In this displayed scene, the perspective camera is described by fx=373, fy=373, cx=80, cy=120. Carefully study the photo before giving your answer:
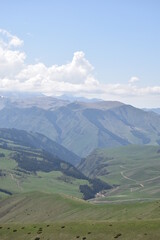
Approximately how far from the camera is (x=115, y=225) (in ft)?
268

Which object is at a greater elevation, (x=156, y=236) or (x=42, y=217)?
(x=156, y=236)

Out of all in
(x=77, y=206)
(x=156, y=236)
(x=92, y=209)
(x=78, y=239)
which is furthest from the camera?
(x=77, y=206)

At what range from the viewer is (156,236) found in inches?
2699

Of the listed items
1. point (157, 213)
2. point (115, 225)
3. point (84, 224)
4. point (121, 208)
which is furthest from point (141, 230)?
point (121, 208)

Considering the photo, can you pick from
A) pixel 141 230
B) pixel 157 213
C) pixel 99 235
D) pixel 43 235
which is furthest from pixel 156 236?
pixel 157 213

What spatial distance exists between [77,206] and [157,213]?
87.9 m

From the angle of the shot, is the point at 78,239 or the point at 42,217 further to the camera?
the point at 42,217

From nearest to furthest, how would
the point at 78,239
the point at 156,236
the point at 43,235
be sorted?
the point at 156,236
the point at 78,239
the point at 43,235

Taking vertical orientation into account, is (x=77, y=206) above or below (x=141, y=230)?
below

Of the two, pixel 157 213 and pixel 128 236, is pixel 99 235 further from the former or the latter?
pixel 157 213

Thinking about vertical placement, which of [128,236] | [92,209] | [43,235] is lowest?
[92,209]

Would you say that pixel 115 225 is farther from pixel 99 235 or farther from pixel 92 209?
pixel 92 209

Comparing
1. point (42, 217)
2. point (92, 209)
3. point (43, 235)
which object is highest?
point (43, 235)

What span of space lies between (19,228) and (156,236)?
44.8 meters
